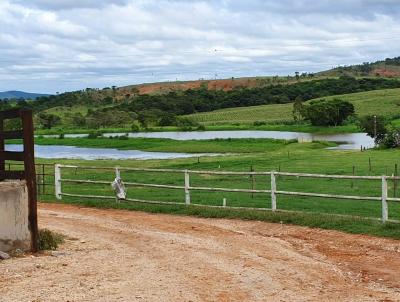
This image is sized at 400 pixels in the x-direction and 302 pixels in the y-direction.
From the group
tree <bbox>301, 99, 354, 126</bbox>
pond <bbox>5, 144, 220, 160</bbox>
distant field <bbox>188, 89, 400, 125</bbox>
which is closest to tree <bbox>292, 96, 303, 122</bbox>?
distant field <bbox>188, 89, 400, 125</bbox>

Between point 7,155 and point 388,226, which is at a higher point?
point 7,155

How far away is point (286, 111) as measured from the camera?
122062mm

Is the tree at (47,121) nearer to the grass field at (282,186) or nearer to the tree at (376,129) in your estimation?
the tree at (376,129)

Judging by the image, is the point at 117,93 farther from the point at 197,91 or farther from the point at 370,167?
the point at 370,167

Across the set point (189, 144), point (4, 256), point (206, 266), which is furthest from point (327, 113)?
point (4, 256)

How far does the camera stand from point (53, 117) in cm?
12244

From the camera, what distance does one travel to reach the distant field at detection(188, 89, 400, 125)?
10994cm

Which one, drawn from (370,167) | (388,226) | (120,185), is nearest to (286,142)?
(370,167)

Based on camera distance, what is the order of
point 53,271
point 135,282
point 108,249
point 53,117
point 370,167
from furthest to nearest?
1. point 53,117
2. point 370,167
3. point 108,249
4. point 53,271
5. point 135,282

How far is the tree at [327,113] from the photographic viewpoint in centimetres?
8894

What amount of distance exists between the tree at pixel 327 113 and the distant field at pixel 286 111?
9.65 m

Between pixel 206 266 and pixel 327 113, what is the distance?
8219 centimetres

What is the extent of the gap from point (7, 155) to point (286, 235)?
534cm

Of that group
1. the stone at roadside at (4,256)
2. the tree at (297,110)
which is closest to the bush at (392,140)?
the stone at roadside at (4,256)
